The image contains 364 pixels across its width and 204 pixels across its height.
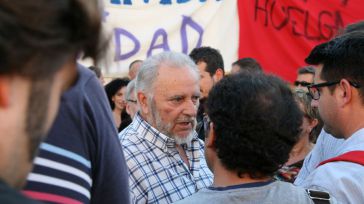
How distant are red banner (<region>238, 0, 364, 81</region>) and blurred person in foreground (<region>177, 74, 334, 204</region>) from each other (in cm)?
490

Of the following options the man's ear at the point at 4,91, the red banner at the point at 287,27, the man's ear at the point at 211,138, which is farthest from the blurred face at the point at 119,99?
the man's ear at the point at 4,91

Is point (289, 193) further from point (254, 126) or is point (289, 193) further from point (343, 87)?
point (343, 87)

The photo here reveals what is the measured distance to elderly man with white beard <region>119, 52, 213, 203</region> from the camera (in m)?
2.78

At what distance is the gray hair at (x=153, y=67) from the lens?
126 inches

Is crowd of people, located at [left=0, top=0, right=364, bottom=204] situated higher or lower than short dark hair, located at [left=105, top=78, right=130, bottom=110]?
higher

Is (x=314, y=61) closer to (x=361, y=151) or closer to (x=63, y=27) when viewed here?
(x=361, y=151)

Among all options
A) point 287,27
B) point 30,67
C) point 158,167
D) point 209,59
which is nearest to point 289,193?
point 158,167

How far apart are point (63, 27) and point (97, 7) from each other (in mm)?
74

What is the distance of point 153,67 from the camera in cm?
323

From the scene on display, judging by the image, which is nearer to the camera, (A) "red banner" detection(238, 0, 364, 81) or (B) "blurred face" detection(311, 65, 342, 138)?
(B) "blurred face" detection(311, 65, 342, 138)

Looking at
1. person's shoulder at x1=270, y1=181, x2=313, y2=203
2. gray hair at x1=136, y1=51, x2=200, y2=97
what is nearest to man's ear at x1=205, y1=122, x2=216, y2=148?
person's shoulder at x1=270, y1=181, x2=313, y2=203

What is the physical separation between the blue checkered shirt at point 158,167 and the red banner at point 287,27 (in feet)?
13.1

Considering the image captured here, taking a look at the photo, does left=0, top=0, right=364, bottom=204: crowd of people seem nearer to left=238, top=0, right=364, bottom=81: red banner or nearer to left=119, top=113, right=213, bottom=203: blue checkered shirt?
left=119, top=113, right=213, bottom=203: blue checkered shirt

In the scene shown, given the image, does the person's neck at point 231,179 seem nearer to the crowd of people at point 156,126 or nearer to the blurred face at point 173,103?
the crowd of people at point 156,126
